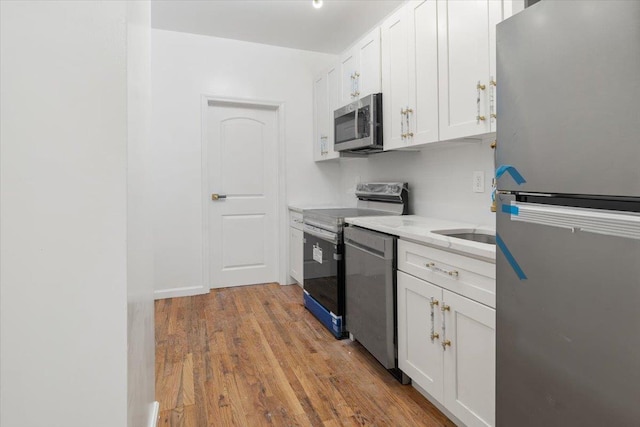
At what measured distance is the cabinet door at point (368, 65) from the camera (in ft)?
8.79

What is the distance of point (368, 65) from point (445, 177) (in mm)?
1062

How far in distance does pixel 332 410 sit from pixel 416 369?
18.3 inches

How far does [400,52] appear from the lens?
2.39m

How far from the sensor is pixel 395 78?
246 centimetres

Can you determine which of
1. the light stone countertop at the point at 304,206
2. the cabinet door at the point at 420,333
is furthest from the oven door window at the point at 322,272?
the cabinet door at the point at 420,333

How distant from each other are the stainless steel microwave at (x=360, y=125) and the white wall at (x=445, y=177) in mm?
284

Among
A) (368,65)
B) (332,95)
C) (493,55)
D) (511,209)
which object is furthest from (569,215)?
(332,95)

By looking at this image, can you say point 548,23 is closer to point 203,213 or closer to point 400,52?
point 400,52

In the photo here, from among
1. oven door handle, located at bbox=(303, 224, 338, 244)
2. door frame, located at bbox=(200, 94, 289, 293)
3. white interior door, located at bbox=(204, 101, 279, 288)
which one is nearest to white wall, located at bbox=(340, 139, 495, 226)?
oven door handle, located at bbox=(303, 224, 338, 244)

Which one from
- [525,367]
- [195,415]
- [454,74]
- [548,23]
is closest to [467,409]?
[525,367]

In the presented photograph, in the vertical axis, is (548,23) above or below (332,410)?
above

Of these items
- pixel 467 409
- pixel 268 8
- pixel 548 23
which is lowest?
pixel 467 409

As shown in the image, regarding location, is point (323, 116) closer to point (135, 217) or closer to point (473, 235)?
point (473, 235)

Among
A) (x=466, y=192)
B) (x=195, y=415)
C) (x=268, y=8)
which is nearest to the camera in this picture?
(x=195, y=415)
